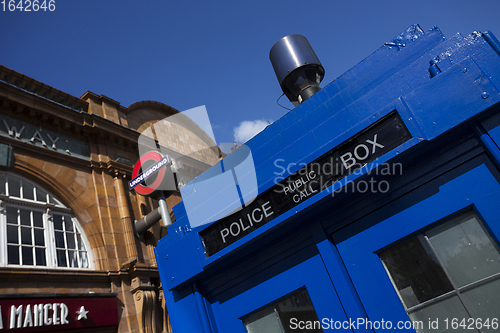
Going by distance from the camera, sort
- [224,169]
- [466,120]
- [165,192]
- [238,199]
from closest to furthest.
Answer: [466,120], [238,199], [224,169], [165,192]

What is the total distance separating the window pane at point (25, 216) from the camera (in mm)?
8945

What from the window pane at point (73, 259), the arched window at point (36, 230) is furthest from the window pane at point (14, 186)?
the window pane at point (73, 259)

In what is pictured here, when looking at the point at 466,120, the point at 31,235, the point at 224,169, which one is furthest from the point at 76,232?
the point at 466,120

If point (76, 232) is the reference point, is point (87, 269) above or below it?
below

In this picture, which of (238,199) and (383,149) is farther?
(238,199)

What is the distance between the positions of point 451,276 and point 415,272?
277 mm

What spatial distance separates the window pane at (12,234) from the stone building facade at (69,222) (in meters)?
0.02

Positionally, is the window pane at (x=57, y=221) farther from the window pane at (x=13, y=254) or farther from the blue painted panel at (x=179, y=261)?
the blue painted panel at (x=179, y=261)

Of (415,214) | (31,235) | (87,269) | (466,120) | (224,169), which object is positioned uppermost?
(31,235)

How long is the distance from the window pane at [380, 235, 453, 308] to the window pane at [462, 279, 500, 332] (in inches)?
6.2

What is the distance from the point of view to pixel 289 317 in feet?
11.6

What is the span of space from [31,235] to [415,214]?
372 inches

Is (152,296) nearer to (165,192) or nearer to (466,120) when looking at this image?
(165,192)

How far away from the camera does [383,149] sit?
3102 mm
